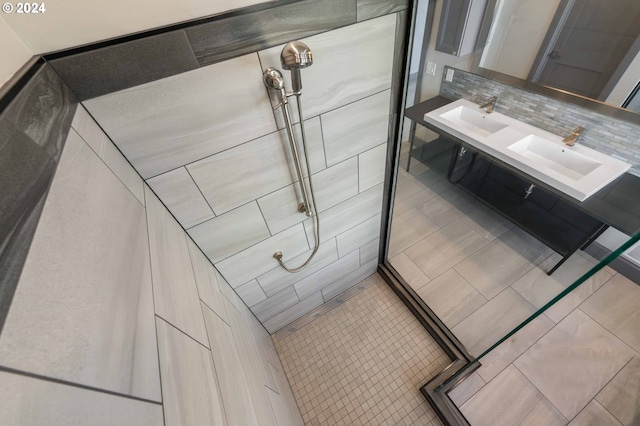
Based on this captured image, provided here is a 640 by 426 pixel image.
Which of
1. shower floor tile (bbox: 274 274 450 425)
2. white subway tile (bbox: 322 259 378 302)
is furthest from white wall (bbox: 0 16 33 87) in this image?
shower floor tile (bbox: 274 274 450 425)

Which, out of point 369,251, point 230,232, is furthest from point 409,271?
point 230,232

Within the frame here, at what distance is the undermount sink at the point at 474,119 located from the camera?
188cm

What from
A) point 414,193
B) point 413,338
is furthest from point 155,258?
point 414,193

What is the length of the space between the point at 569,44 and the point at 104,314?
2297 mm

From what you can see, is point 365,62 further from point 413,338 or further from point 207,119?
point 413,338

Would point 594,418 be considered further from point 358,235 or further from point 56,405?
point 56,405

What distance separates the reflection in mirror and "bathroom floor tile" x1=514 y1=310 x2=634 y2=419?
4.22 ft

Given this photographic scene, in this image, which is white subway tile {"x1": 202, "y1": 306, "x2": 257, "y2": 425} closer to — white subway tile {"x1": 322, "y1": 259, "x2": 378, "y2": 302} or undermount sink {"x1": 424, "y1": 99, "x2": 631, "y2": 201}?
white subway tile {"x1": 322, "y1": 259, "x2": 378, "y2": 302}

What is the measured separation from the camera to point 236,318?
1.12 m

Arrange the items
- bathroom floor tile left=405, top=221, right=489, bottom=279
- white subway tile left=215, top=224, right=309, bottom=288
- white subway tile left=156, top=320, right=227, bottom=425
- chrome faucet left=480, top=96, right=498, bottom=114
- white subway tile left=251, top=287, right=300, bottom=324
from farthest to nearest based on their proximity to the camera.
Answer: bathroom floor tile left=405, top=221, right=489, bottom=279
chrome faucet left=480, top=96, right=498, bottom=114
white subway tile left=251, top=287, right=300, bottom=324
white subway tile left=215, top=224, right=309, bottom=288
white subway tile left=156, top=320, right=227, bottom=425

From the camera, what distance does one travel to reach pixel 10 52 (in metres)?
0.49

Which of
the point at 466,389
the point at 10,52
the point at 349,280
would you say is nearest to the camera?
the point at 10,52

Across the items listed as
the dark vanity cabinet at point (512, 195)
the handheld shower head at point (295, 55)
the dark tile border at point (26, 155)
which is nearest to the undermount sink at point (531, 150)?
the dark vanity cabinet at point (512, 195)

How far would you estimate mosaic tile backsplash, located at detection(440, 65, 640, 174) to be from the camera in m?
1.28
